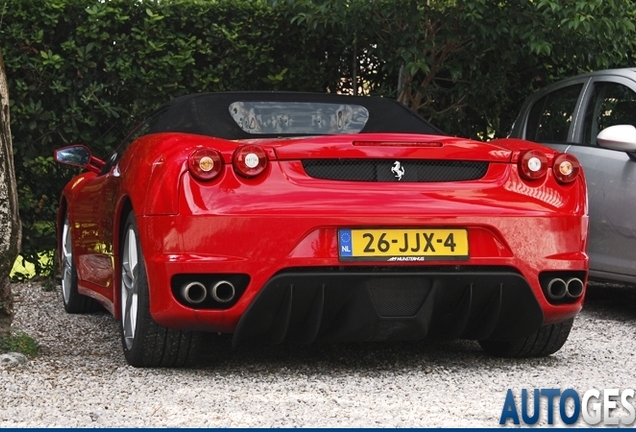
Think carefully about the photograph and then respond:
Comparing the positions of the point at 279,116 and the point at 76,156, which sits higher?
the point at 279,116

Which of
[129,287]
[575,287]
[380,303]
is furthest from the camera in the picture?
[129,287]

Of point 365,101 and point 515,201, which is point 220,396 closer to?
point 515,201

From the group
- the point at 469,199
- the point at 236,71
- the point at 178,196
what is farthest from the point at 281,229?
the point at 236,71

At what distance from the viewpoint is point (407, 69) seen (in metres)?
9.07

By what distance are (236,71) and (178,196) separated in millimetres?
4601

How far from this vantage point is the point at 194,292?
5363mm

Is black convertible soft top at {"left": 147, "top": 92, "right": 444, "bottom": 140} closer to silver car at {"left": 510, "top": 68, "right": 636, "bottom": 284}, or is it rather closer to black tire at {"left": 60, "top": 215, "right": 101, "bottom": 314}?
silver car at {"left": 510, "top": 68, "right": 636, "bottom": 284}

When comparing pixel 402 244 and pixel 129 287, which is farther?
pixel 129 287

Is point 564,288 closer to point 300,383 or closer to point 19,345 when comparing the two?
point 300,383

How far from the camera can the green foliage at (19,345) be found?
20.1 ft

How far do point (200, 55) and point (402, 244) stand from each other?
4.94m

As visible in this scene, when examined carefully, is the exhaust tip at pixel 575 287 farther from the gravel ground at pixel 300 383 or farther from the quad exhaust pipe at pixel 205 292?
the quad exhaust pipe at pixel 205 292

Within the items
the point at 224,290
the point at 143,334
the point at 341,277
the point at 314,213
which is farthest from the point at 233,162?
the point at 143,334

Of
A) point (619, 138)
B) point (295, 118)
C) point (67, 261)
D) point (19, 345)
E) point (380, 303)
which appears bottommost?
point (67, 261)
